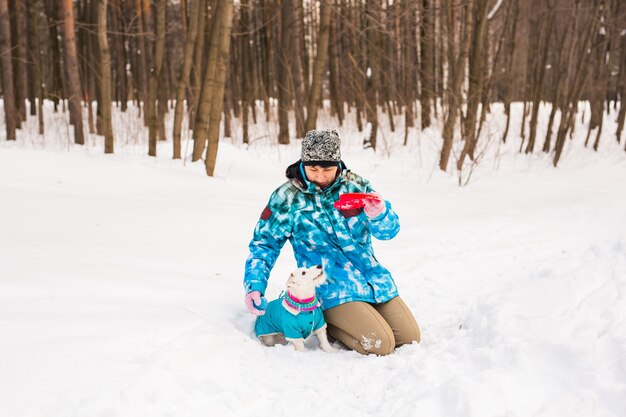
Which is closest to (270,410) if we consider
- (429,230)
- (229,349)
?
(229,349)

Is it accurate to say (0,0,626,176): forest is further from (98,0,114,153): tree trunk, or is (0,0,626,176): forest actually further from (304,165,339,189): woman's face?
(304,165,339,189): woman's face

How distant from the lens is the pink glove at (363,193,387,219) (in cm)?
310

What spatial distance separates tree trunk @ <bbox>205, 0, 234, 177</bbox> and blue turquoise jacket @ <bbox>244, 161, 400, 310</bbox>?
495 centimetres

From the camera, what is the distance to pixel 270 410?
2.48 metres

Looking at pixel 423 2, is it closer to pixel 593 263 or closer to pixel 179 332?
pixel 593 263

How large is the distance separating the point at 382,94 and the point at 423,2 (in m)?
5.58

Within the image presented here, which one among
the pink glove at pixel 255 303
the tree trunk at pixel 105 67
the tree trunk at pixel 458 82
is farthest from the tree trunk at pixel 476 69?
the pink glove at pixel 255 303

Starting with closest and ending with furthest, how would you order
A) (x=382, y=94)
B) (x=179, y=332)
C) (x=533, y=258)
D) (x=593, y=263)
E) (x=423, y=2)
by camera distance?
1. (x=179, y=332)
2. (x=593, y=263)
3. (x=533, y=258)
4. (x=423, y=2)
5. (x=382, y=94)

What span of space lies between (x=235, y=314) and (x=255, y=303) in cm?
48

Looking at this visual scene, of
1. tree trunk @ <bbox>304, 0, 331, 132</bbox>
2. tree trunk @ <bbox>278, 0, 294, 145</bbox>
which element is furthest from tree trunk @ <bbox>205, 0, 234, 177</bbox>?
tree trunk @ <bbox>278, 0, 294, 145</bbox>

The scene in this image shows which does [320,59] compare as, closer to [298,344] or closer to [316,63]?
[316,63]

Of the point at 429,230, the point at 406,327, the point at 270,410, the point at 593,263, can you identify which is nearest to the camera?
the point at 270,410

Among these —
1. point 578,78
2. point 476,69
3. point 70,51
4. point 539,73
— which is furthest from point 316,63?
point 539,73

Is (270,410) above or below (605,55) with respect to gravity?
below
